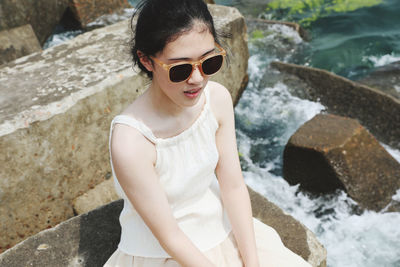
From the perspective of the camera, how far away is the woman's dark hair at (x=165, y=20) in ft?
5.09

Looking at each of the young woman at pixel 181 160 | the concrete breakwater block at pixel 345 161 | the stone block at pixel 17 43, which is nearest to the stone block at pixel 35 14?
the stone block at pixel 17 43

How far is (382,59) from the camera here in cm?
723

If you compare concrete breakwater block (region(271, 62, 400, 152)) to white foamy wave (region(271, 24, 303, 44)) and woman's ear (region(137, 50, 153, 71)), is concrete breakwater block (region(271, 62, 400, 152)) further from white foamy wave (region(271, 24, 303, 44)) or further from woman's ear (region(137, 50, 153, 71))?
woman's ear (region(137, 50, 153, 71))

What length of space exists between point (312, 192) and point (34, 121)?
2838 mm

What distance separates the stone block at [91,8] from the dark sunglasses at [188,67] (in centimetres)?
563

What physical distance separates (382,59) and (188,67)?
6.62 m

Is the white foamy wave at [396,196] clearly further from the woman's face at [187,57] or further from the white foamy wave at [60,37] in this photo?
the white foamy wave at [60,37]

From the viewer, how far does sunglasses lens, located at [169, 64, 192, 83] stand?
158 centimetres

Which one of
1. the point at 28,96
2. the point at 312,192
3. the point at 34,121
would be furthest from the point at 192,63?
the point at 312,192

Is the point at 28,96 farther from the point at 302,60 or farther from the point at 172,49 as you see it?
the point at 302,60

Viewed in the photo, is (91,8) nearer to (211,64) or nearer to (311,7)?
(311,7)

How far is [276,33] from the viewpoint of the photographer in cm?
791

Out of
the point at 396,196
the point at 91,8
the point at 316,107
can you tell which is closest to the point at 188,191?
the point at 396,196

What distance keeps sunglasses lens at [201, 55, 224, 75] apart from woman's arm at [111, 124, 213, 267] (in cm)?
38
